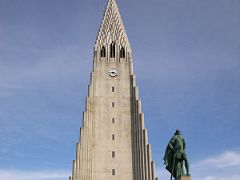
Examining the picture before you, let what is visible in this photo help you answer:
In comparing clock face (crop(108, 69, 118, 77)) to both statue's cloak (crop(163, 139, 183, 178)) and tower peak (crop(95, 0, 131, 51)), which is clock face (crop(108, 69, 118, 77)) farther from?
statue's cloak (crop(163, 139, 183, 178))

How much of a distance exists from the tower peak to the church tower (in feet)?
0.55

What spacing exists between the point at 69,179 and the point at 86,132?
575 centimetres

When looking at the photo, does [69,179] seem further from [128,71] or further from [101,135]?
[128,71]

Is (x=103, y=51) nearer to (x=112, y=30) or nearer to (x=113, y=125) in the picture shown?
(x=112, y=30)

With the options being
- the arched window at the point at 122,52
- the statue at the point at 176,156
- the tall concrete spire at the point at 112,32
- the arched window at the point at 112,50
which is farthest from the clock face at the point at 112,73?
the statue at the point at 176,156

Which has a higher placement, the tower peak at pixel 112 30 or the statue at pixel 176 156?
the tower peak at pixel 112 30

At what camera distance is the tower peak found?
4700cm

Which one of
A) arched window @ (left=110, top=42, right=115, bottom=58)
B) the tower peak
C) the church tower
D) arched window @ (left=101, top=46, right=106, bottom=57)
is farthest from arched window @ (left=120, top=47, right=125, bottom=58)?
arched window @ (left=101, top=46, right=106, bottom=57)

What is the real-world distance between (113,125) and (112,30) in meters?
15.8

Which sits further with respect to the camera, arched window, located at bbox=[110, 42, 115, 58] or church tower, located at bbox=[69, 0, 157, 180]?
arched window, located at bbox=[110, 42, 115, 58]

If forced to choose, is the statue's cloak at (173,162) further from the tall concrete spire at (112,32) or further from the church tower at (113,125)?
the tall concrete spire at (112,32)

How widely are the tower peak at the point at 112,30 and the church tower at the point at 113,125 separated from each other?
0.55ft

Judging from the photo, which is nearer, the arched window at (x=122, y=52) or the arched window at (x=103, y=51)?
the arched window at (x=103, y=51)

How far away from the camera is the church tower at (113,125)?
120 feet
